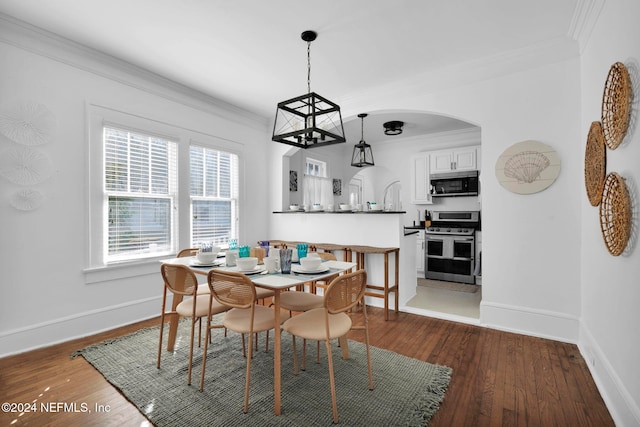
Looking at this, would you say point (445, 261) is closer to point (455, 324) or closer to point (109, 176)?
point (455, 324)

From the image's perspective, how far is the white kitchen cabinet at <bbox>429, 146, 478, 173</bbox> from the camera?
18.2 ft

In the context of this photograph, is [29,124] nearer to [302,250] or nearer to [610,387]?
[302,250]

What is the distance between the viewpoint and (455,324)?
3.39 meters

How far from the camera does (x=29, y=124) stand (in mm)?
2707

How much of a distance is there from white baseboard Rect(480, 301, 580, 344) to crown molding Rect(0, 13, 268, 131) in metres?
4.26

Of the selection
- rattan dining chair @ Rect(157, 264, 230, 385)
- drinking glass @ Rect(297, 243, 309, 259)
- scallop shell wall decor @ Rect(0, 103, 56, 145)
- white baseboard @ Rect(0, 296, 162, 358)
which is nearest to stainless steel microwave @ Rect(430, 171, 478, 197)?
drinking glass @ Rect(297, 243, 309, 259)

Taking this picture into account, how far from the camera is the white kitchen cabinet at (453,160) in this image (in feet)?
18.2

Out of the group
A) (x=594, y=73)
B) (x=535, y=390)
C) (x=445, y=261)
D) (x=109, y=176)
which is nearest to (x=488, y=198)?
(x=594, y=73)

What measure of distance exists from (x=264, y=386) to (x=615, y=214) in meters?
2.51

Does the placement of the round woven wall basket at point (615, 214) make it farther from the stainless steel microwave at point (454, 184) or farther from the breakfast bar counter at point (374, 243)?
the stainless steel microwave at point (454, 184)

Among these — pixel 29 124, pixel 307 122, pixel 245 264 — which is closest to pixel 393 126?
pixel 307 122

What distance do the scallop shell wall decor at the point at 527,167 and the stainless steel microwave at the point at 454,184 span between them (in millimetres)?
2431

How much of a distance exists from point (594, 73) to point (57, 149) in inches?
185

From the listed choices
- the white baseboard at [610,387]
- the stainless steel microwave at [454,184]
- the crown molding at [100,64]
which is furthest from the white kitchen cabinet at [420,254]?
the crown molding at [100,64]
